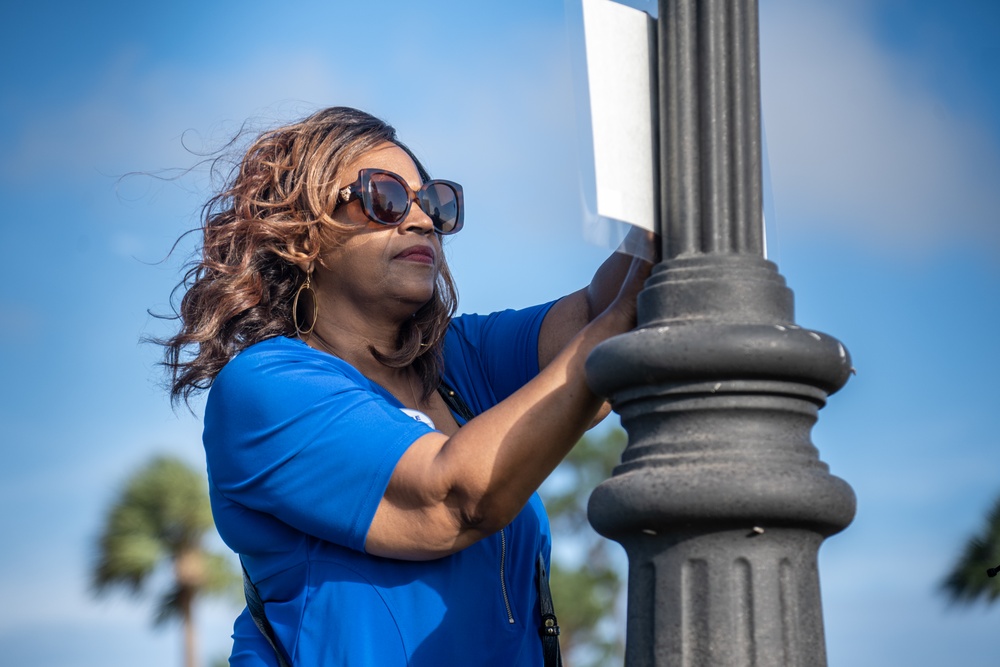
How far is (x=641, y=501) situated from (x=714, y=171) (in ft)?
1.95

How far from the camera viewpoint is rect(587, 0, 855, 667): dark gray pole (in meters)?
1.92

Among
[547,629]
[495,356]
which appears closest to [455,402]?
[495,356]

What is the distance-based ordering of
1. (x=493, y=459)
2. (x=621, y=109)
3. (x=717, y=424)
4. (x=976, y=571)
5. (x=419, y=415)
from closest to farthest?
1. (x=717, y=424)
2. (x=621, y=109)
3. (x=493, y=459)
4. (x=419, y=415)
5. (x=976, y=571)

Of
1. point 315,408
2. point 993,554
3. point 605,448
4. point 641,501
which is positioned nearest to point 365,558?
point 315,408

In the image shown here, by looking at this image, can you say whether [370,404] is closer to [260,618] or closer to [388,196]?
[260,618]

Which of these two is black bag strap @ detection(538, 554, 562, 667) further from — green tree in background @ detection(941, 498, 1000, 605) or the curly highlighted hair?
green tree in background @ detection(941, 498, 1000, 605)

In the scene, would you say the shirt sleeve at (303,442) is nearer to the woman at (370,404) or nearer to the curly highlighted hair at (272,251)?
the woman at (370,404)

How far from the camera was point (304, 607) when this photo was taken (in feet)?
8.74

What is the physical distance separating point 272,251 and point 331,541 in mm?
911

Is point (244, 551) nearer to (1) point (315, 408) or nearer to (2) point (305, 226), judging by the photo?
(1) point (315, 408)

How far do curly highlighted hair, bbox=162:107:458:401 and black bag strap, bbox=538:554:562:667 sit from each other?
0.61 m

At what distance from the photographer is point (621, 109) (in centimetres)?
219

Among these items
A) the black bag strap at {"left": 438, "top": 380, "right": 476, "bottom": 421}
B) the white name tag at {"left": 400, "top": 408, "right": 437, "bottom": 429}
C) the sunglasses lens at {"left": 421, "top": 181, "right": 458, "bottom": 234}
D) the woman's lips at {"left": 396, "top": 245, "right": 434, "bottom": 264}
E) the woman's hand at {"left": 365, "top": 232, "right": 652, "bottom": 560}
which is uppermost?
the sunglasses lens at {"left": 421, "top": 181, "right": 458, "bottom": 234}

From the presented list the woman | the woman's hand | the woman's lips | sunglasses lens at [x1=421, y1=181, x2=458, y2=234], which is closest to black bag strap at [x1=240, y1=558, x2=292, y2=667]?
the woman
